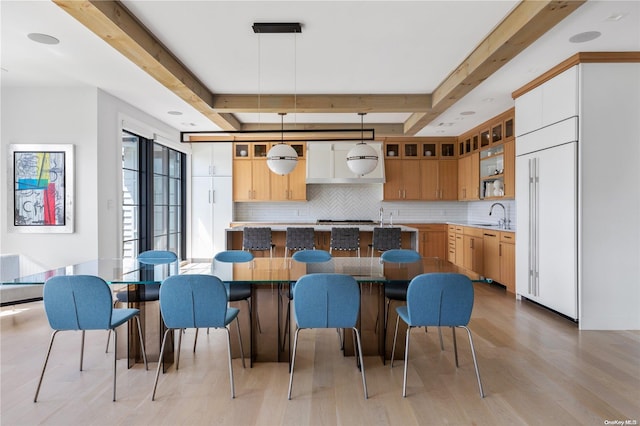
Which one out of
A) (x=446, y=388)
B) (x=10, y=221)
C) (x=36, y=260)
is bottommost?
(x=446, y=388)

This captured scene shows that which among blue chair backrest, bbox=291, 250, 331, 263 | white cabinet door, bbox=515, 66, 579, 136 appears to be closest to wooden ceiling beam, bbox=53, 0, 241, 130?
blue chair backrest, bbox=291, 250, 331, 263

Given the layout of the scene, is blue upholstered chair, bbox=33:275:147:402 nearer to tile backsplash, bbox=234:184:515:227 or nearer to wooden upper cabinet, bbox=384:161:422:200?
tile backsplash, bbox=234:184:515:227

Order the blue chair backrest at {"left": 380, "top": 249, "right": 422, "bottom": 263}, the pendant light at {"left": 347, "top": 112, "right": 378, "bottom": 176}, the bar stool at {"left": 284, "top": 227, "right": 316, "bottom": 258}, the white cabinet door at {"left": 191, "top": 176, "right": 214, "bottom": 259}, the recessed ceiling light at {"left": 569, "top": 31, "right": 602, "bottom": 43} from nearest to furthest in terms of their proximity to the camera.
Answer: the recessed ceiling light at {"left": 569, "top": 31, "right": 602, "bottom": 43}, the blue chair backrest at {"left": 380, "top": 249, "right": 422, "bottom": 263}, the pendant light at {"left": 347, "top": 112, "right": 378, "bottom": 176}, the bar stool at {"left": 284, "top": 227, "right": 316, "bottom": 258}, the white cabinet door at {"left": 191, "top": 176, "right": 214, "bottom": 259}

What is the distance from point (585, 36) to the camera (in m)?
3.30

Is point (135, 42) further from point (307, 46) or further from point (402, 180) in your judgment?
point (402, 180)

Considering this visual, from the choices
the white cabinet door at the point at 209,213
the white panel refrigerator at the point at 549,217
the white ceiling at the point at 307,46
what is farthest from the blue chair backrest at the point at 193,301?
the white cabinet door at the point at 209,213

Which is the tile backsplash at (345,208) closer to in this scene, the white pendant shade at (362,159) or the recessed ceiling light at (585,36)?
the white pendant shade at (362,159)

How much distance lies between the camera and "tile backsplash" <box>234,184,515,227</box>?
8367 millimetres

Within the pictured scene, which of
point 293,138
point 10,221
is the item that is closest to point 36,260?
point 10,221

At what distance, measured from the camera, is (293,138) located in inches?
308

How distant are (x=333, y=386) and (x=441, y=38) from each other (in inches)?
122

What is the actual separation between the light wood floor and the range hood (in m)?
4.59

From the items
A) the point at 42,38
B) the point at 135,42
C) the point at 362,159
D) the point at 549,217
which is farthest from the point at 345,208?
the point at 42,38

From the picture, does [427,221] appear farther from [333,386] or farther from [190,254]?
[333,386]
